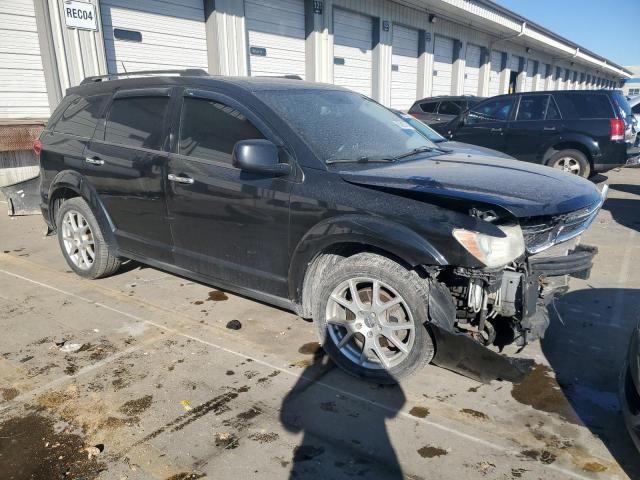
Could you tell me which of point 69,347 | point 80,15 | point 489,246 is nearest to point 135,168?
point 69,347

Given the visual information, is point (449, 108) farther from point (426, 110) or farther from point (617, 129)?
point (617, 129)

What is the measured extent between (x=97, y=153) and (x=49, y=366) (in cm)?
193

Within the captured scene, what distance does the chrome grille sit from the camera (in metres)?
2.79

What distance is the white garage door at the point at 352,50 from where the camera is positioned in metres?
14.7

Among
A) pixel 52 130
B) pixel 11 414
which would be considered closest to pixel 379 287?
pixel 11 414

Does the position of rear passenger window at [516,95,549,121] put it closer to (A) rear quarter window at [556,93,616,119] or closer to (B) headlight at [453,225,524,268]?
(A) rear quarter window at [556,93,616,119]

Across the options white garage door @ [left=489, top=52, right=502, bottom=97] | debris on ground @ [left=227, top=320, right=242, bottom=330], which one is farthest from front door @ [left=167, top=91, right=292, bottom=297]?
white garage door @ [left=489, top=52, right=502, bottom=97]

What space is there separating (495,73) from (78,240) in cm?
2578

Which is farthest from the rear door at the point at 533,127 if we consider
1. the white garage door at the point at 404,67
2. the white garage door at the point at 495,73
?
the white garage door at the point at 495,73

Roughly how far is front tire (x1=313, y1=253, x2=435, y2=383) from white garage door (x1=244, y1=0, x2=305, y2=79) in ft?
32.6

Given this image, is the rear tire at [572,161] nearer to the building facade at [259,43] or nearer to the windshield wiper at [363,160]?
the windshield wiper at [363,160]

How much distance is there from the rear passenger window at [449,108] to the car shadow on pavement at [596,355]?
9.33 metres

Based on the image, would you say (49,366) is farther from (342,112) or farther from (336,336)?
(342,112)

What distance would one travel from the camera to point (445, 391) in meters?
2.96
